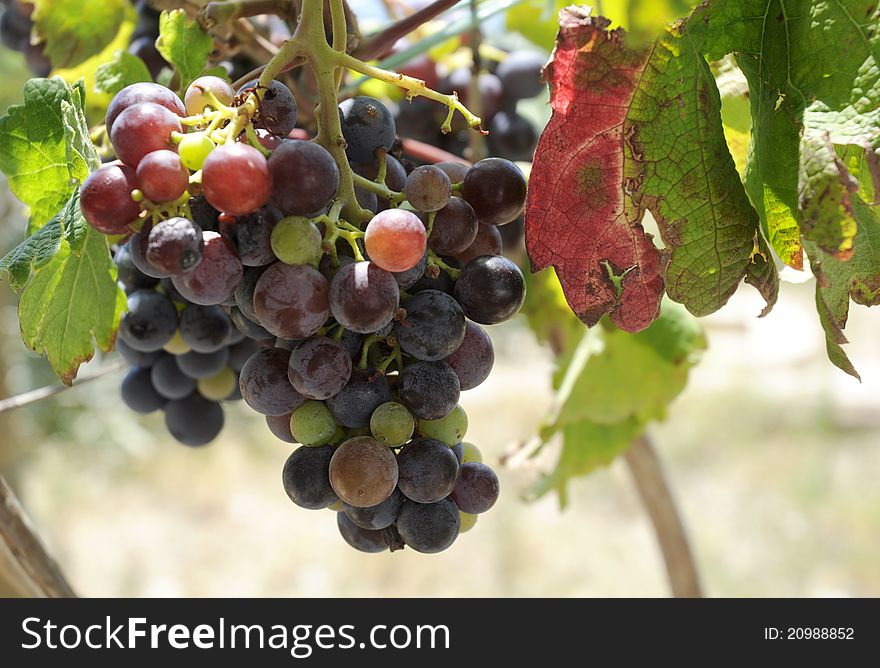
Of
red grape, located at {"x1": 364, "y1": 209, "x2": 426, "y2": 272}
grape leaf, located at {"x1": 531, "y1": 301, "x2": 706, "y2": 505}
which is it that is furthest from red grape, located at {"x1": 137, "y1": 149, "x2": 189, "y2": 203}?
grape leaf, located at {"x1": 531, "y1": 301, "x2": 706, "y2": 505}

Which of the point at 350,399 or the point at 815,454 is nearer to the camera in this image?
the point at 350,399

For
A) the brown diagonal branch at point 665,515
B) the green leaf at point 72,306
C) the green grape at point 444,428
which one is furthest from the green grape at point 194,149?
the brown diagonal branch at point 665,515

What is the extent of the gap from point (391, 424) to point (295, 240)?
12 centimetres

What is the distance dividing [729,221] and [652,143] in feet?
0.22

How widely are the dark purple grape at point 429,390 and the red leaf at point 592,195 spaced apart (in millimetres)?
90

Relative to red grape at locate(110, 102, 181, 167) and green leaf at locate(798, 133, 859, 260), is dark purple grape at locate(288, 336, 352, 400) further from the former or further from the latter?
green leaf at locate(798, 133, 859, 260)

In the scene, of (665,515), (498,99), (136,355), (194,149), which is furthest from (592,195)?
(665,515)

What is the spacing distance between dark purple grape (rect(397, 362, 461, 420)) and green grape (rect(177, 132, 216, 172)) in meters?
0.17

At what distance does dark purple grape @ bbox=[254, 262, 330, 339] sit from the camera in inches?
18.3

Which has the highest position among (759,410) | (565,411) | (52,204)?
(52,204)

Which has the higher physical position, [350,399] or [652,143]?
[652,143]
